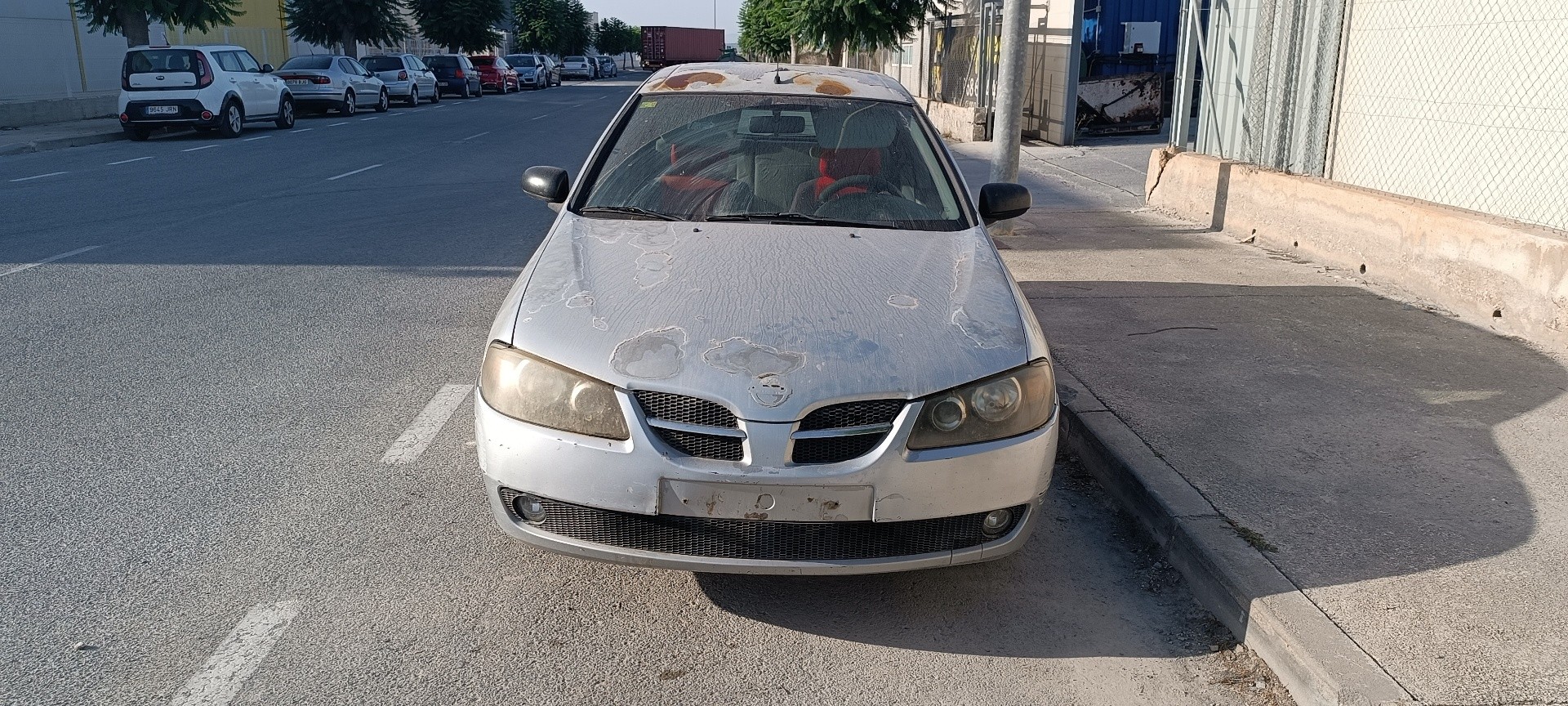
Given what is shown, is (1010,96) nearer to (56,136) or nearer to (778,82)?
(778,82)

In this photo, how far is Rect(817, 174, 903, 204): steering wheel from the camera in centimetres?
471

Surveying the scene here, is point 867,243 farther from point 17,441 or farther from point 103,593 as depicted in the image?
point 17,441

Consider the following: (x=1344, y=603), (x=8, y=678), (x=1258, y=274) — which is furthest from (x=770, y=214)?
(x=1258, y=274)

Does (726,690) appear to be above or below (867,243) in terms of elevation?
below

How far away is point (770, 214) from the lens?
4582mm

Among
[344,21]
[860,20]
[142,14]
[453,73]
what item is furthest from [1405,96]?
[344,21]

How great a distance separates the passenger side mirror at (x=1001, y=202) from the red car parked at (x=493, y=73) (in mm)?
42470

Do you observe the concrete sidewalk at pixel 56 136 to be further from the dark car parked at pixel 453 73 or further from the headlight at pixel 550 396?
the headlight at pixel 550 396

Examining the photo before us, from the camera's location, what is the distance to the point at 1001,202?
4961 mm

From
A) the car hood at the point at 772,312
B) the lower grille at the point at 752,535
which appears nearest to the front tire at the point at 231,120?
the car hood at the point at 772,312

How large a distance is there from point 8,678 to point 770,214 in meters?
2.82

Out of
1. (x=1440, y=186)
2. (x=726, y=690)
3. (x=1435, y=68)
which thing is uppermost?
(x=1435, y=68)

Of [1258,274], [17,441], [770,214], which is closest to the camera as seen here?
[770,214]

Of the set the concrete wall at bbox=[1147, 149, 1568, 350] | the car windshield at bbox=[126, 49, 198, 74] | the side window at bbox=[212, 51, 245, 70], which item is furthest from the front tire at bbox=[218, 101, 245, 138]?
the concrete wall at bbox=[1147, 149, 1568, 350]
